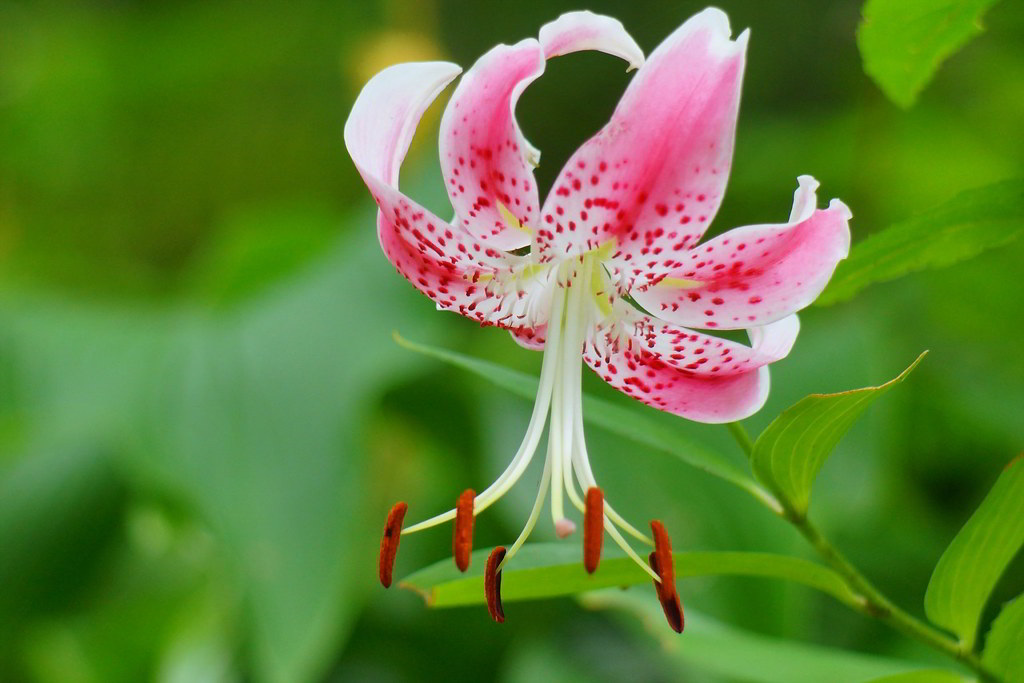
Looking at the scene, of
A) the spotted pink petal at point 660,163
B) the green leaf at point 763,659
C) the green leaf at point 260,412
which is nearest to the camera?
the spotted pink petal at point 660,163

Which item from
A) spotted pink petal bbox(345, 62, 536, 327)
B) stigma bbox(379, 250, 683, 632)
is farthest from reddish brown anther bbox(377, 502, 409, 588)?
spotted pink petal bbox(345, 62, 536, 327)

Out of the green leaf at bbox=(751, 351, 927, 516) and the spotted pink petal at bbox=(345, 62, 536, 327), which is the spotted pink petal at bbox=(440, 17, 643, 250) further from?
the green leaf at bbox=(751, 351, 927, 516)

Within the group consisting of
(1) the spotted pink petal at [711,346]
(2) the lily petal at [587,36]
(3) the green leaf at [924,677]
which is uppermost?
(2) the lily petal at [587,36]

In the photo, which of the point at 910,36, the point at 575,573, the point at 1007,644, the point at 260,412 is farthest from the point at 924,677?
the point at 260,412

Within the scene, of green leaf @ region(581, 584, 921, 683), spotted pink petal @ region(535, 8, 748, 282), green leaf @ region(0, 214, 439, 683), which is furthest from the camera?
green leaf @ region(0, 214, 439, 683)

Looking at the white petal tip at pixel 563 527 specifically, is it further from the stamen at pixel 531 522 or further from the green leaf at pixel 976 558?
the green leaf at pixel 976 558

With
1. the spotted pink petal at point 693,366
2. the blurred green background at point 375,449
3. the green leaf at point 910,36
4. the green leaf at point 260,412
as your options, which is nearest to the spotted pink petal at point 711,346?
the spotted pink petal at point 693,366

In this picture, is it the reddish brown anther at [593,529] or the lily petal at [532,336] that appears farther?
the lily petal at [532,336]
